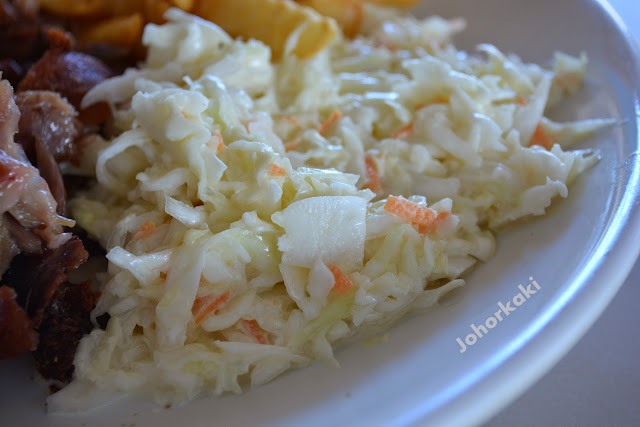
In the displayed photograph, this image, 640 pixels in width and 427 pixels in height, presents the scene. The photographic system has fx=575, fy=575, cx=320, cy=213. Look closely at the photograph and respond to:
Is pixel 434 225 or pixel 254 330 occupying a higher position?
pixel 434 225

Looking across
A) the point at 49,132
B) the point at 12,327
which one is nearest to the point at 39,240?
the point at 12,327

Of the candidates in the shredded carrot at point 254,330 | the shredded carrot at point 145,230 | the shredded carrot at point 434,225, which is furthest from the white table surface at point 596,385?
the shredded carrot at point 145,230

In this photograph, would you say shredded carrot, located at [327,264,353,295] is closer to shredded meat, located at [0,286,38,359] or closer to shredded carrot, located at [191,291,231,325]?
shredded carrot, located at [191,291,231,325]

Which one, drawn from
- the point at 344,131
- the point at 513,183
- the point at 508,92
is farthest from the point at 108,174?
the point at 508,92

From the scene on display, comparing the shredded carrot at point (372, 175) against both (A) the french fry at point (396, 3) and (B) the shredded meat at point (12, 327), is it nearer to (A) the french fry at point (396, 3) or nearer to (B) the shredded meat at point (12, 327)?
(B) the shredded meat at point (12, 327)

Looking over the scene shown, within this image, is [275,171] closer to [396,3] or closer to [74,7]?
[74,7]

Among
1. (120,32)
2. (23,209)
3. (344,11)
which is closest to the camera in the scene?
(23,209)

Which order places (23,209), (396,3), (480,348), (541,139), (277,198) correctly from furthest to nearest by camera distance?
(396,3), (541,139), (277,198), (23,209), (480,348)
